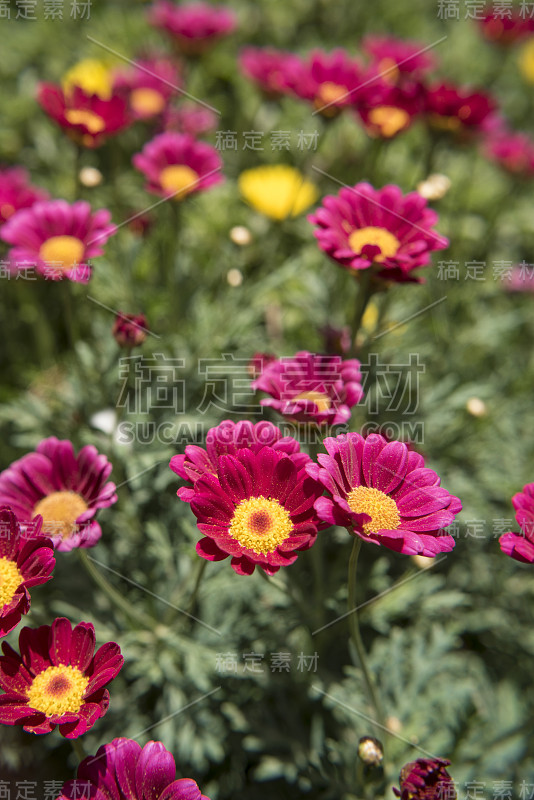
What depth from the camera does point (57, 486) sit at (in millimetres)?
1979

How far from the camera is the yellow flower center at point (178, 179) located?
2707mm

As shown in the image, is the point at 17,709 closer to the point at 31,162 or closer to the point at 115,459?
the point at 115,459

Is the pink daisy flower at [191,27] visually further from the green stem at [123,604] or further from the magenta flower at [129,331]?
the green stem at [123,604]

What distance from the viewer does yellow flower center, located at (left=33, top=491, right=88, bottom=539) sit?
1.85 metres

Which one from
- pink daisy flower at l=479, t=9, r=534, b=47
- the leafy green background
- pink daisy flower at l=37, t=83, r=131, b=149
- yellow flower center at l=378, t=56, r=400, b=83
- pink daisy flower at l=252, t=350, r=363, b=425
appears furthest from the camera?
pink daisy flower at l=479, t=9, r=534, b=47

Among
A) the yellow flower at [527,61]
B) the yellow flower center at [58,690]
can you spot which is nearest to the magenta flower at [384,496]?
the yellow flower center at [58,690]

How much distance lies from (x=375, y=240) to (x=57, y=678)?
156 cm

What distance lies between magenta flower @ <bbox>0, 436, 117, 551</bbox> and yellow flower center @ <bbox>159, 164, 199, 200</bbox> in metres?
1.24

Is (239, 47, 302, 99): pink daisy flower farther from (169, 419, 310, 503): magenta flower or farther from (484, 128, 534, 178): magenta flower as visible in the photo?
(169, 419, 310, 503): magenta flower

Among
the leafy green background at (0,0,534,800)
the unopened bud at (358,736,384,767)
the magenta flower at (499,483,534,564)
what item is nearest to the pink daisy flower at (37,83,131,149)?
the leafy green background at (0,0,534,800)

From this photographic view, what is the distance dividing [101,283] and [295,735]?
6.42 feet

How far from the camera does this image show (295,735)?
2.23 meters

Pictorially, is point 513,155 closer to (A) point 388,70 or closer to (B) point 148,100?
(A) point 388,70

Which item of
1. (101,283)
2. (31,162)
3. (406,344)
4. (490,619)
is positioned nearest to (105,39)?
(31,162)
